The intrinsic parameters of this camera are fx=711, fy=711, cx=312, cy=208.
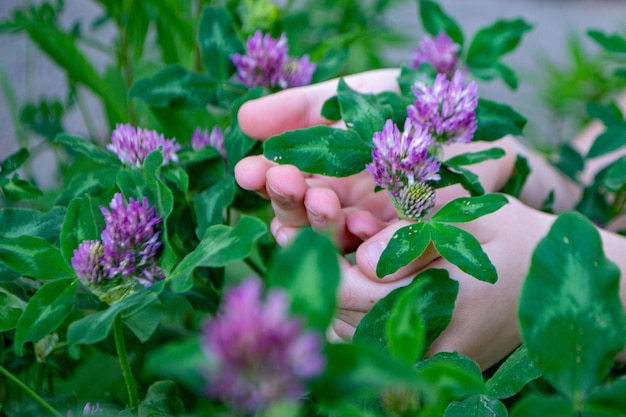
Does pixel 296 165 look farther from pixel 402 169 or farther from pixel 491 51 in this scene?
pixel 491 51

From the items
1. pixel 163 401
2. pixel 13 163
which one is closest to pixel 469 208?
pixel 163 401

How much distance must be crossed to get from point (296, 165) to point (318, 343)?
0.88 feet

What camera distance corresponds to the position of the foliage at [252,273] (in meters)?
0.25

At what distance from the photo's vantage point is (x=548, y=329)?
0.32 m

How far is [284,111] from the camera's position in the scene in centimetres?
58

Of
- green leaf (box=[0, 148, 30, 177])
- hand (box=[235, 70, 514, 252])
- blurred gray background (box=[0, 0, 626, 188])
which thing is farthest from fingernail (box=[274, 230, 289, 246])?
blurred gray background (box=[0, 0, 626, 188])

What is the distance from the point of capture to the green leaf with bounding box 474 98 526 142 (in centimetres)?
58

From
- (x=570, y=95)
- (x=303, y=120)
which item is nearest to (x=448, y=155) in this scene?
(x=303, y=120)

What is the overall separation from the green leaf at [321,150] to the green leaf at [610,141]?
312 mm

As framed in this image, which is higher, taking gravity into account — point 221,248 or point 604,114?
point 221,248

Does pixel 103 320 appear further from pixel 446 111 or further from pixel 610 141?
pixel 610 141

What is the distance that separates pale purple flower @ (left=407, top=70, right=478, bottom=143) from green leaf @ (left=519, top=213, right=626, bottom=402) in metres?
0.21

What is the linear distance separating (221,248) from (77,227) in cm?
12

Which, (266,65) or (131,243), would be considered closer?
(131,243)
